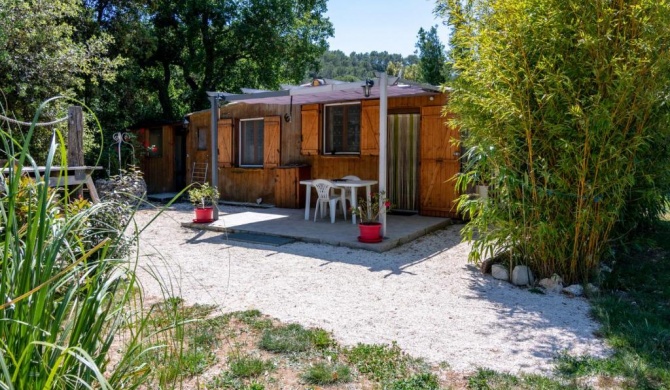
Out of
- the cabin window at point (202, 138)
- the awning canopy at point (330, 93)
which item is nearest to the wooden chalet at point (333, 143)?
the awning canopy at point (330, 93)

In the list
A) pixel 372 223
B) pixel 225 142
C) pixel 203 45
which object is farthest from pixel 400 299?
pixel 203 45

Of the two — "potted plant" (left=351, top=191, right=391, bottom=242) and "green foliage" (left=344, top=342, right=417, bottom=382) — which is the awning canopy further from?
"green foliage" (left=344, top=342, right=417, bottom=382)

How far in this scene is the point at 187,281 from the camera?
471cm

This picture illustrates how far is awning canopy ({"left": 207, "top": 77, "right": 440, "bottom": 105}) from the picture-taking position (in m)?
6.73

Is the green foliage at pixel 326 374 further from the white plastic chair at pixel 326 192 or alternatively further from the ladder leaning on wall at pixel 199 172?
the ladder leaning on wall at pixel 199 172

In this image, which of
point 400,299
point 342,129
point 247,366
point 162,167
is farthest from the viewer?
point 162,167

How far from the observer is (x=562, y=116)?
13.6 feet

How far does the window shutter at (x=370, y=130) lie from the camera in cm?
855

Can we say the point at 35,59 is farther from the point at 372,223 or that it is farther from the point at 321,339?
the point at 321,339

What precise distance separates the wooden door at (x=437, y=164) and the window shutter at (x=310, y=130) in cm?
208

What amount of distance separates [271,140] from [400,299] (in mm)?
6436

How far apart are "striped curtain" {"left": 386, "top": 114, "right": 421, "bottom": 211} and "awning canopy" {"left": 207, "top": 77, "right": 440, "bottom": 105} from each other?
53 cm

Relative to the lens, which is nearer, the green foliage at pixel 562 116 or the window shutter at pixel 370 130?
the green foliage at pixel 562 116

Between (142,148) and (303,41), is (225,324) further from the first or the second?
(303,41)
